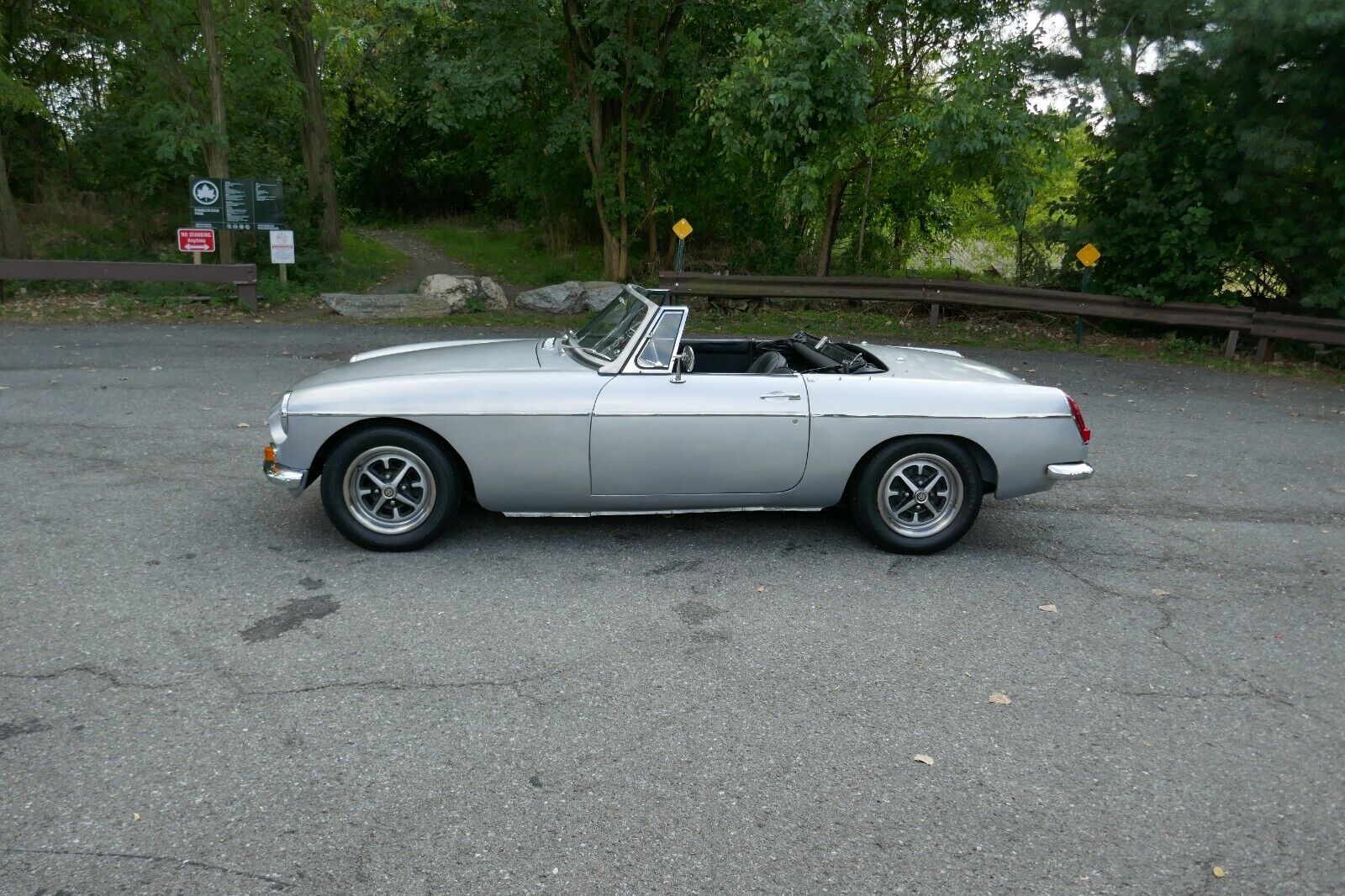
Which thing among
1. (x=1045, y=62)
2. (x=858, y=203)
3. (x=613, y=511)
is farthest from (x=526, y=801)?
(x=858, y=203)

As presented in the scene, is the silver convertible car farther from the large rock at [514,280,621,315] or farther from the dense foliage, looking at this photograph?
the large rock at [514,280,621,315]

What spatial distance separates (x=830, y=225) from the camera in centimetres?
1834

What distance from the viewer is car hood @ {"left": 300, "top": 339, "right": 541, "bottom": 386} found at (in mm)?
5465

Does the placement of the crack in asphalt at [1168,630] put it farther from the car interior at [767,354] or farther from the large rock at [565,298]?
the large rock at [565,298]

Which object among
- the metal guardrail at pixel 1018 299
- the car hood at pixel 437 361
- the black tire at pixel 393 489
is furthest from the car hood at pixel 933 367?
the metal guardrail at pixel 1018 299

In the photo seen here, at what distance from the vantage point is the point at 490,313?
622 inches

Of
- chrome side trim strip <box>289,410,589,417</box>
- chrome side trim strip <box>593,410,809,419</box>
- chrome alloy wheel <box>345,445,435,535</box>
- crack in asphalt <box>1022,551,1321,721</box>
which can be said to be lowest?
crack in asphalt <box>1022,551,1321,721</box>

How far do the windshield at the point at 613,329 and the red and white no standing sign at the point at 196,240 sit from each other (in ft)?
38.5

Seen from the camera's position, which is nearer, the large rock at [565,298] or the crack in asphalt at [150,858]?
the crack in asphalt at [150,858]

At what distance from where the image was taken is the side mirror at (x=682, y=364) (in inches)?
211

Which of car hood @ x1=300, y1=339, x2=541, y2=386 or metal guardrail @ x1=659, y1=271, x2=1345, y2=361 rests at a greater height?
metal guardrail @ x1=659, y1=271, x2=1345, y2=361

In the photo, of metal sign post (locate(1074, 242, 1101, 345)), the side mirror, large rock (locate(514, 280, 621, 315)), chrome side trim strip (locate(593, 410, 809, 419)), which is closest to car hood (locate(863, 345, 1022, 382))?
chrome side trim strip (locate(593, 410, 809, 419))

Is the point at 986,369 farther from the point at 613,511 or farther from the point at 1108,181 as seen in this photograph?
the point at 1108,181

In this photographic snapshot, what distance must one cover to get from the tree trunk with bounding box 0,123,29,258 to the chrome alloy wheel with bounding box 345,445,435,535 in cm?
1488
